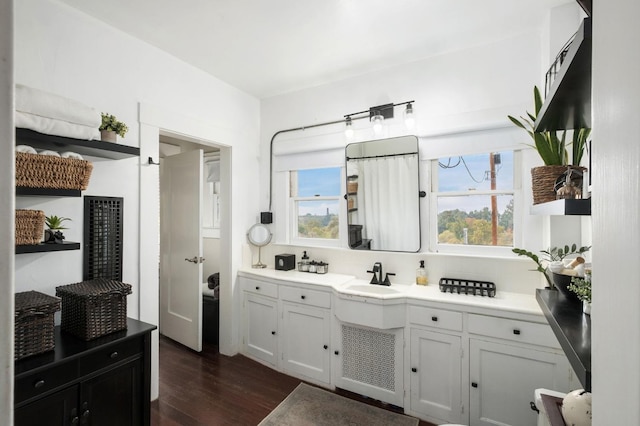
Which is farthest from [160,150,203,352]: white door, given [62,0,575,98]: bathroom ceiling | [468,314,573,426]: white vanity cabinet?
[468,314,573,426]: white vanity cabinet

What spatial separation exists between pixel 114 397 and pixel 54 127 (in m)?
1.49

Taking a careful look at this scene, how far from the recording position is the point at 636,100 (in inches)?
13.0

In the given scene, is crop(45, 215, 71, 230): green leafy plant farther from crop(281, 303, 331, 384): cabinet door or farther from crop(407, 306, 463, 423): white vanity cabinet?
crop(407, 306, 463, 423): white vanity cabinet

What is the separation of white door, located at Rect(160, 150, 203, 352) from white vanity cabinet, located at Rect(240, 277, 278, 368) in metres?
0.48

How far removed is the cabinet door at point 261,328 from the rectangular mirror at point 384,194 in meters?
1.01

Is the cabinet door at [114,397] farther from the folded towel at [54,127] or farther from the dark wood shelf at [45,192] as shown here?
the folded towel at [54,127]

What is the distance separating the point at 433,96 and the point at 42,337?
119 inches

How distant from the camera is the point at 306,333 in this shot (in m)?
2.71

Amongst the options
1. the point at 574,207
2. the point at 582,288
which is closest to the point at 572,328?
the point at 582,288

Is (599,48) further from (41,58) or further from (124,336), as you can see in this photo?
(41,58)

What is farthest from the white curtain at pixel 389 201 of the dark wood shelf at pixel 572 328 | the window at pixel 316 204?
the dark wood shelf at pixel 572 328

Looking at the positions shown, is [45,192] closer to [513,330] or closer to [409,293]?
[409,293]

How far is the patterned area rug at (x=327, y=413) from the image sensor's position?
2.17 meters

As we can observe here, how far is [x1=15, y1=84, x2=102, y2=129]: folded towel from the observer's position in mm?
1503
